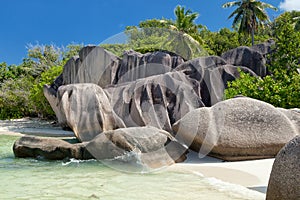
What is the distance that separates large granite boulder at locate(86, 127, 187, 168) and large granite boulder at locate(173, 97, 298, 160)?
52 centimetres

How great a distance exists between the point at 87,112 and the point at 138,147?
9.92ft

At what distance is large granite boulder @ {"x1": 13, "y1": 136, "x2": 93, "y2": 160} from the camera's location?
7656 millimetres

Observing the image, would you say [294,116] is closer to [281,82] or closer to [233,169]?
[233,169]

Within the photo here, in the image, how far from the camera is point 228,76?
1240cm

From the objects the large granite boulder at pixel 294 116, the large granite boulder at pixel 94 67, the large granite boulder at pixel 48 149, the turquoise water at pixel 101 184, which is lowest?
the turquoise water at pixel 101 184

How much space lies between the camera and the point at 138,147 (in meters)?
7.27

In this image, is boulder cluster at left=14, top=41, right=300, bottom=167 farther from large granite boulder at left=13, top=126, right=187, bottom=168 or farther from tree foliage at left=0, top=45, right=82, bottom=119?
tree foliage at left=0, top=45, right=82, bottom=119

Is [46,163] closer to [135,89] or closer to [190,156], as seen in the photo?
[190,156]

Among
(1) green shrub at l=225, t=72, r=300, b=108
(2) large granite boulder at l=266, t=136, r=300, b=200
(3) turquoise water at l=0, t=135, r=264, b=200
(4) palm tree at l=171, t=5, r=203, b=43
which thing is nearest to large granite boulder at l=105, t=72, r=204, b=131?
(1) green shrub at l=225, t=72, r=300, b=108

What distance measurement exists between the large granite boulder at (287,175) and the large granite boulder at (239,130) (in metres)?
3.66

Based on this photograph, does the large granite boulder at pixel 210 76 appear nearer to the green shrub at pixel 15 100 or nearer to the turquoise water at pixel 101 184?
the turquoise water at pixel 101 184

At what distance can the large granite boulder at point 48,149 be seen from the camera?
7.66 meters

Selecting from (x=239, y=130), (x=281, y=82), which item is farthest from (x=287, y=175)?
(x=281, y=82)

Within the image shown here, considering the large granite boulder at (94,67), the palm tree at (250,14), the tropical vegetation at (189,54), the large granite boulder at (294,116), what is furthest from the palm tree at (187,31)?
the large granite boulder at (294,116)
